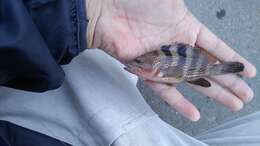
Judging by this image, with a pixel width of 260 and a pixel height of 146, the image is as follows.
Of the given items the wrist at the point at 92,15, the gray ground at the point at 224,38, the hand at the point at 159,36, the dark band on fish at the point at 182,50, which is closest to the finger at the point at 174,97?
the hand at the point at 159,36

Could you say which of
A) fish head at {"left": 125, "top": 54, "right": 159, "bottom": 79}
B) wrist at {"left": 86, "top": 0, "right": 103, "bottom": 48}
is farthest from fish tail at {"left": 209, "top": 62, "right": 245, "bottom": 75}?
wrist at {"left": 86, "top": 0, "right": 103, "bottom": 48}

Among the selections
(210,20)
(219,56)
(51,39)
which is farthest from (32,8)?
(210,20)

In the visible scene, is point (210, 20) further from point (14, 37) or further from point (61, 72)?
point (14, 37)

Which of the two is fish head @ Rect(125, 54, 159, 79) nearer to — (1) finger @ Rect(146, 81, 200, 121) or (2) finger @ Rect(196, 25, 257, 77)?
(1) finger @ Rect(146, 81, 200, 121)

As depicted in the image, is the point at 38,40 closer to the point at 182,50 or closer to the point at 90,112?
the point at 90,112

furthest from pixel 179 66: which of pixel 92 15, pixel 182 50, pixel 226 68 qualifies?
pixel 92 15

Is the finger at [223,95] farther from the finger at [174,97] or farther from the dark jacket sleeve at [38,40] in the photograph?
the dark jacket sleeve at [38,40]

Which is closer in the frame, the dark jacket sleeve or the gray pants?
the dark jacket sleeve
